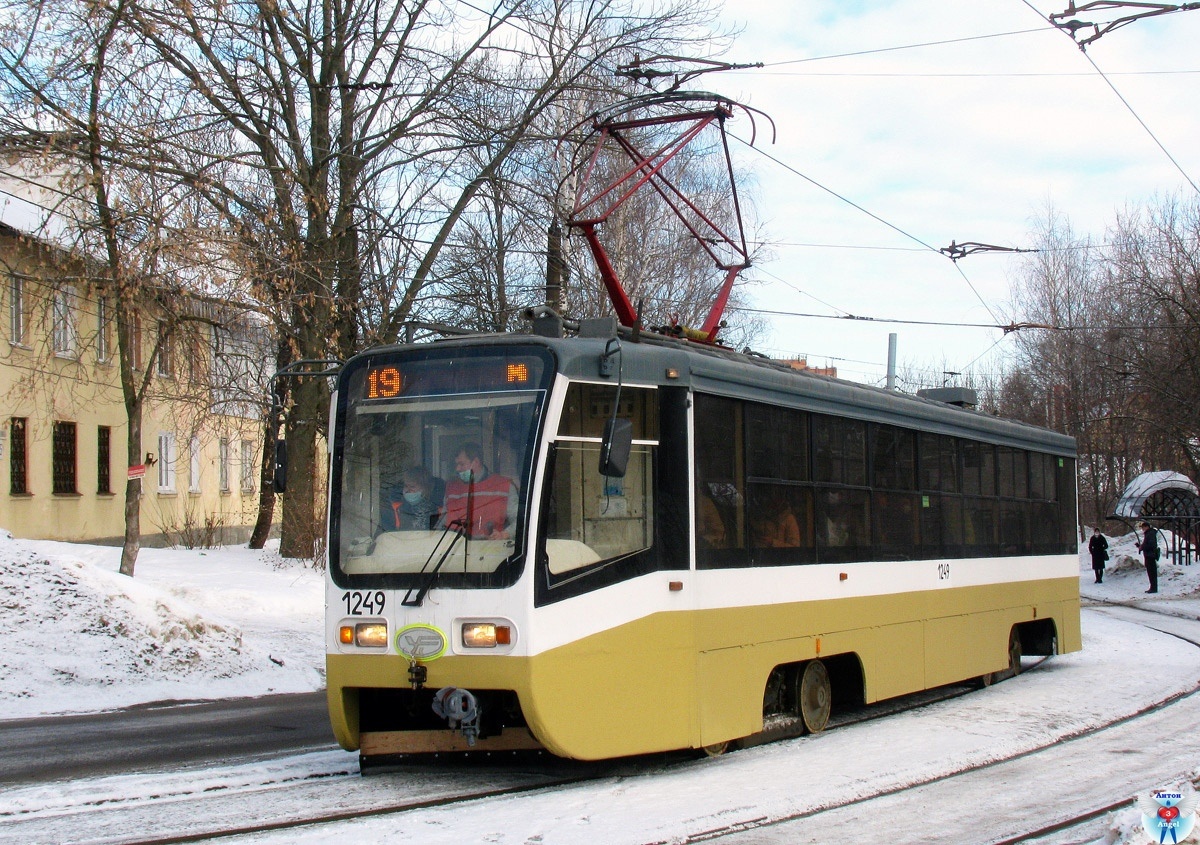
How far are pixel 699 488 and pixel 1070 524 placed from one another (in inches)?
353

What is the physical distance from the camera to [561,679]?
7.64 metres

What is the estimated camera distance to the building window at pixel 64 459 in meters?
31.9

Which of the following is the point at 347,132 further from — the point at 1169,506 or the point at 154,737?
the point at 1169,506

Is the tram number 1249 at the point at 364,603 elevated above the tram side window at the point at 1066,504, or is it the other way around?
the tram side window at the point at 1066,504

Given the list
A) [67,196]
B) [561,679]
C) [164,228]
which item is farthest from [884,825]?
[67,196]

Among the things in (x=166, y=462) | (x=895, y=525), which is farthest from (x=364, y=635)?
(x=166, y=462)

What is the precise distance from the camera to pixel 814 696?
10.3 m

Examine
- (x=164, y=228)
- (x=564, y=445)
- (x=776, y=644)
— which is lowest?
(x=776, y=644)

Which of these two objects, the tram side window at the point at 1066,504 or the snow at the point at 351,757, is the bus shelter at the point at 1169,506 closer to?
the snow at the point at 351,757

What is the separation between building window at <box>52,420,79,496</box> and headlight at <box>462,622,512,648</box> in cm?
2682

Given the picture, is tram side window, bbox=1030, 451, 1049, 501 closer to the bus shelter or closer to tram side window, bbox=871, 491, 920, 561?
tram side window, bbox=871, 491, 920, 561

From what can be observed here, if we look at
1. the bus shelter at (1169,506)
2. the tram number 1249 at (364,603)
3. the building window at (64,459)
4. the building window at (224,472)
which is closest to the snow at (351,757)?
the tram number 1249 at (364,603)

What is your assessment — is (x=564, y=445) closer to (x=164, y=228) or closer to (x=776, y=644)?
(x=776, y=644)

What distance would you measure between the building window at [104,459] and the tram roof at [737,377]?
86.9ft
